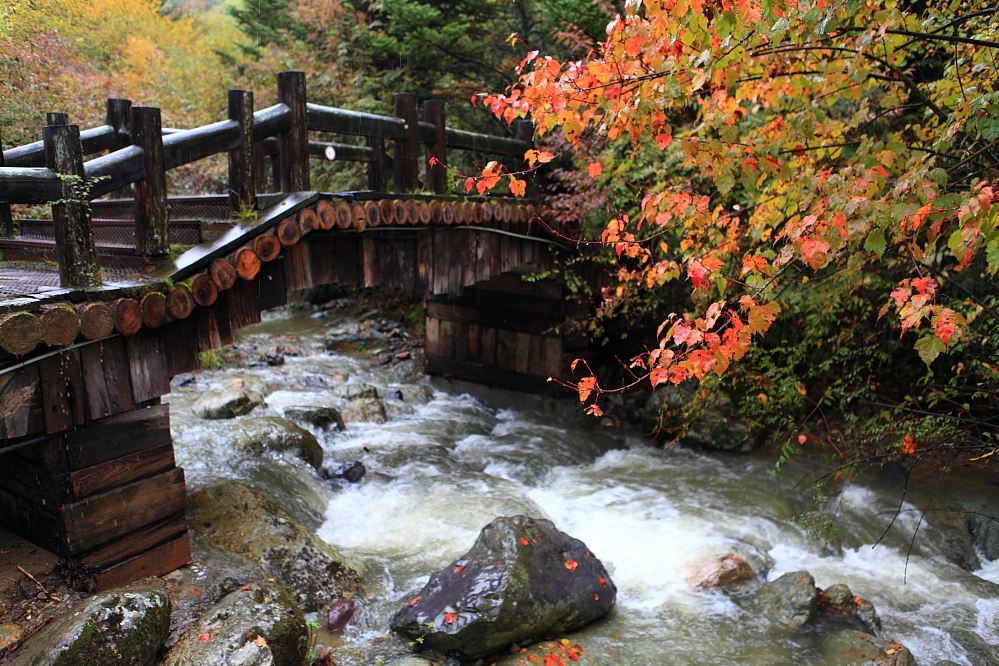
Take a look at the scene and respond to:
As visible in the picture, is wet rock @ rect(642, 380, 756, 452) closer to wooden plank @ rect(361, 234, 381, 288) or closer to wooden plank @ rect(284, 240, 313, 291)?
wooden plank @ rect(361, 234, 381, 288)

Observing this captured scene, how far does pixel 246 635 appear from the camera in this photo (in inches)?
130

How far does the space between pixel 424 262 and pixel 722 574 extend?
13.6 ft

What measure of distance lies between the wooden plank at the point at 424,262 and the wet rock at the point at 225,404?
8.95 ft

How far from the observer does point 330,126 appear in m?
5.24

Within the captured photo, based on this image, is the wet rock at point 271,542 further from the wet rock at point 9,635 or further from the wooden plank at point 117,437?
the wet rock at point 9,635

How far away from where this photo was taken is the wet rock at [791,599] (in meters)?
4.73

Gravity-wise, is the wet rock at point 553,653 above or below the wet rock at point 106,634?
below

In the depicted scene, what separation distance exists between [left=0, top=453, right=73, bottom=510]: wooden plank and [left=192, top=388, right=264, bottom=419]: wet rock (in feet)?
11.7

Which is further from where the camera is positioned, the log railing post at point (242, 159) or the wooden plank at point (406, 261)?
the wooden plank at point (406, 261)

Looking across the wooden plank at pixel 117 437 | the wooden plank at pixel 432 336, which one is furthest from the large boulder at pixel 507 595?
the wooden plank at pixel 432 336

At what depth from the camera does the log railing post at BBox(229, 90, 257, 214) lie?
14.6 feet

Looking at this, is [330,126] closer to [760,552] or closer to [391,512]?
[391,512]

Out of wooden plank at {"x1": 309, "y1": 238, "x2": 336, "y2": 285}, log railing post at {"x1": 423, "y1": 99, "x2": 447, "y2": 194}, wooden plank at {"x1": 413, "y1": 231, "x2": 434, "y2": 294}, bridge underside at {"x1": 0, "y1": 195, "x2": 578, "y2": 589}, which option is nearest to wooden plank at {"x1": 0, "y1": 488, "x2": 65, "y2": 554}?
bridge underside at {"x1": 0, "y1": 195, "x2": 578, "y2": 589}

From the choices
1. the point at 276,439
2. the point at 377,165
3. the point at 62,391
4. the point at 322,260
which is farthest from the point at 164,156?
the point at 276,439
